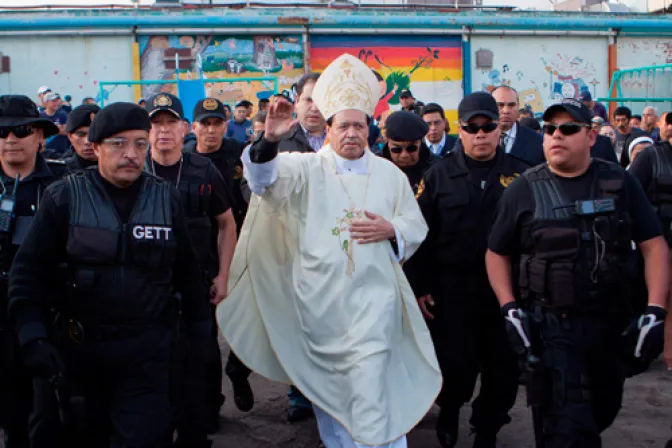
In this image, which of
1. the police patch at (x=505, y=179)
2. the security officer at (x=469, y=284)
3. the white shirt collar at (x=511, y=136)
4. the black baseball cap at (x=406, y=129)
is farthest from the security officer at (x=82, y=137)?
the white shirt collar at (x=511, y=136)

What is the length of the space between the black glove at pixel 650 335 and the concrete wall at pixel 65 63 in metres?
16.1

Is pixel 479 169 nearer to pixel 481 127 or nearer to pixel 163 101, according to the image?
pixel 481 127

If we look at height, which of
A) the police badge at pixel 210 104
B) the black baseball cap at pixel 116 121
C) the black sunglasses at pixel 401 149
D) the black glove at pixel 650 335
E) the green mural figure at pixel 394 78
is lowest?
the black glove at pixel 650 335

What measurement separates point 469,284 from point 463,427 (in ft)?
4.29

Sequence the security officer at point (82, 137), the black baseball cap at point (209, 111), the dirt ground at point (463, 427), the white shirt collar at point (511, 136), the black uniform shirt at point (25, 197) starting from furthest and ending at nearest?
the white shirt collar at point (511, 136)
the black baseball cap at point (209, 111)
the security officer at point (82, 137)
the dirt ground at point (463, 427)
the black uniform shirt at point (25, 197)

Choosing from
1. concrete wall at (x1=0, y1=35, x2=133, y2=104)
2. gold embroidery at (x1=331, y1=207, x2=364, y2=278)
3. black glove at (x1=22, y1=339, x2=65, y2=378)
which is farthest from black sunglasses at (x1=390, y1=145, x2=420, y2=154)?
concrete wall at (x1=0, y1=35, x2=133, y2=104)

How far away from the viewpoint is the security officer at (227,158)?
18.7 ft

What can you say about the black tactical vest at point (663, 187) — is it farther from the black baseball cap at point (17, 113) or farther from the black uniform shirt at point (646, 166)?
the black baseball cap at point (17, 113)

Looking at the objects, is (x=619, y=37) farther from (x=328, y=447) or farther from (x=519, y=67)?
(x=328, y=447)

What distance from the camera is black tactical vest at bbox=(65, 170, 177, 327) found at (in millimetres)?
3471

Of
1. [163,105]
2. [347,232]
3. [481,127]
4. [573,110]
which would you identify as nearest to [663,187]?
[481,127]

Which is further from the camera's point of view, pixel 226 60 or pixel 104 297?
pixel 226 60

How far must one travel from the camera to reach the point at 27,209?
4223 millimetres

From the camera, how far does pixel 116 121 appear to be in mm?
3627
